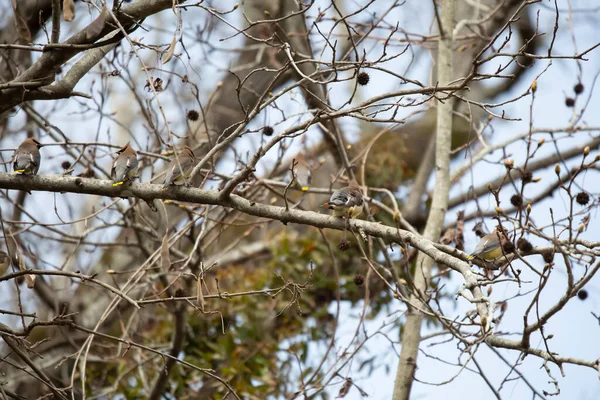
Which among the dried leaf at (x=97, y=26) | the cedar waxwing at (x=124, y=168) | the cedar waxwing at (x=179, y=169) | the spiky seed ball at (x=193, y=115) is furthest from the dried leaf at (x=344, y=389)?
the dried leaf at (x=97, y=26)

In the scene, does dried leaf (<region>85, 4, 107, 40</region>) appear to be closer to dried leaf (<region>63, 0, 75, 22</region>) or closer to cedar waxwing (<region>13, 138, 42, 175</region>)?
dried leaf (<region>63, 0, 75, 22</region>)

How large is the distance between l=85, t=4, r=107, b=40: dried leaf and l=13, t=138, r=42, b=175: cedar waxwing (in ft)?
2.39

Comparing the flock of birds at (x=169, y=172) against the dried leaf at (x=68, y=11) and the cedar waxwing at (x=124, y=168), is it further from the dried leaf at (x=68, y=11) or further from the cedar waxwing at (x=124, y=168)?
the dried leaf at (x=68, y=11)

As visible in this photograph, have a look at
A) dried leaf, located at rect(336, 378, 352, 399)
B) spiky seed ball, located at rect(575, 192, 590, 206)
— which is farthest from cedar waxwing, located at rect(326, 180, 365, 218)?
spiky seed ball, located at rect(575, 192, 590, 206)

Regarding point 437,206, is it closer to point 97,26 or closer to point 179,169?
point 179,169

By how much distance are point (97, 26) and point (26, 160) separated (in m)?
0.85

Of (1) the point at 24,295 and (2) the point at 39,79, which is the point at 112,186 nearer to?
(2) the point at 39,79

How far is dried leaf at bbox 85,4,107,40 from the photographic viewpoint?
2.96 m

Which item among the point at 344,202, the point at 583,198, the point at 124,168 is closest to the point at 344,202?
the point at 344,202

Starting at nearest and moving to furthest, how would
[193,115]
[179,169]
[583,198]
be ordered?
[179,169]
[583,198]
[193,115]

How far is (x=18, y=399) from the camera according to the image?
3369 mm

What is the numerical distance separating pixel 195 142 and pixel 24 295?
3.75 meters

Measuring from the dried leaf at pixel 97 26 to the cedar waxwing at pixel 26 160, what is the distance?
2.39 feet

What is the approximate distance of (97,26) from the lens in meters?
3.00
